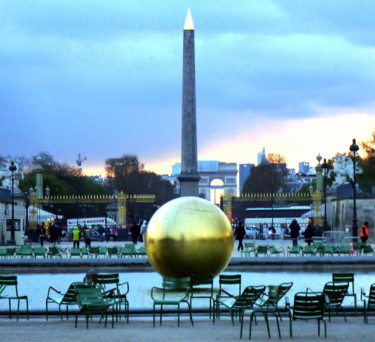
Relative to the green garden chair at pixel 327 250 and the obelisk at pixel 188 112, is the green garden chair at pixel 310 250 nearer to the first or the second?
the green garden chair at pixel 327 250

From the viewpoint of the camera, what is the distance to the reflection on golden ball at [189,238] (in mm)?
19875

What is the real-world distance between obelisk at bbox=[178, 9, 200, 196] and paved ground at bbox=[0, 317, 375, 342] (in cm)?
2497

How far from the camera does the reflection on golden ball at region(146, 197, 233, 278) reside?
65.2 feet

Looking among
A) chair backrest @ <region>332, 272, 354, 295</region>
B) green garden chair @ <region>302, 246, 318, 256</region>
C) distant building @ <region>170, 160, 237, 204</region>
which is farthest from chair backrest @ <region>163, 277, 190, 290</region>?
distant building @ <region>170, 160, 237, 204</region>

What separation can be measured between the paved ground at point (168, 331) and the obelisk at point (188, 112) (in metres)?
25.0

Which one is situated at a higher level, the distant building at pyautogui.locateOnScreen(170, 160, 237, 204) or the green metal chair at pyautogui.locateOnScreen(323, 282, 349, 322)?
the distant building at pyautogui.locateOnScreen(170, 160, 237, 204)

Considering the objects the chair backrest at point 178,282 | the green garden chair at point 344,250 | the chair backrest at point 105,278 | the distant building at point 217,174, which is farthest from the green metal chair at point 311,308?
the distant building at point 217,174

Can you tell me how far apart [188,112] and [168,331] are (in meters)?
27.2

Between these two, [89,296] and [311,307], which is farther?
[89,296]

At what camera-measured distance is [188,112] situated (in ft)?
138

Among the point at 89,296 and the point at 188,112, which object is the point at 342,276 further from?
the point at 188,112

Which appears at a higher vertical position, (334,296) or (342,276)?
(342,276)

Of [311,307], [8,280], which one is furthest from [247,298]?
[8,280]

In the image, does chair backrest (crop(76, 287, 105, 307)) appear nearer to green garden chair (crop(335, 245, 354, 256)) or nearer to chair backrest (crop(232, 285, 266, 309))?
chair backrest (crop(232, 285, 266, 309))
